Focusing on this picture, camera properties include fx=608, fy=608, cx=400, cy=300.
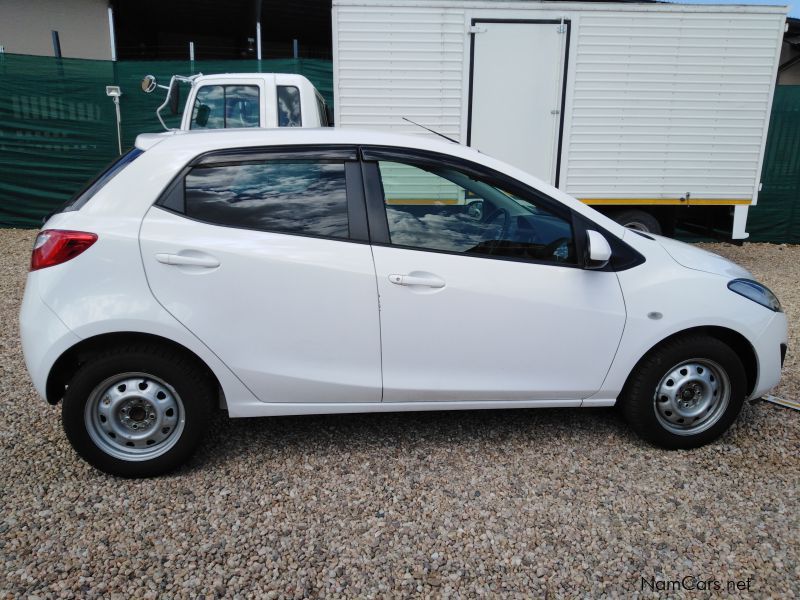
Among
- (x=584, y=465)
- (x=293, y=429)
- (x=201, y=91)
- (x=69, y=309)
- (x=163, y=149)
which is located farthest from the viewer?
(x=201, y=91)

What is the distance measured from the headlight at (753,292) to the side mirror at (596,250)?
0.78 meters

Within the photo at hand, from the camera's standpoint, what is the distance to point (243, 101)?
22.1 feet

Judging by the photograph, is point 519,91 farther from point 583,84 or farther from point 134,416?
point 134,416

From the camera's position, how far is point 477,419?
3648mm

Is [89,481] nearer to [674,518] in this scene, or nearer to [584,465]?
[584,465]

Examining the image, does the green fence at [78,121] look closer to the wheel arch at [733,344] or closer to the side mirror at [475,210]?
the side mirror at [475,210]

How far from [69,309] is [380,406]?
1.48 meters

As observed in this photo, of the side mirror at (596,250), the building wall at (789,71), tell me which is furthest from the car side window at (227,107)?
the building wall at (789,71)

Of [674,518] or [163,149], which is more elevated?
[163,149]

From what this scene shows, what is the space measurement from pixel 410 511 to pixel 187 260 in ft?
4.93

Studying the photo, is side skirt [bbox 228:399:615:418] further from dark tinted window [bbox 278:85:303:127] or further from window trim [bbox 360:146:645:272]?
dark tinted window [bbox 278:85:303:127]

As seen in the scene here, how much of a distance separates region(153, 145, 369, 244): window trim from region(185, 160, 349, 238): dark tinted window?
2 centimetres

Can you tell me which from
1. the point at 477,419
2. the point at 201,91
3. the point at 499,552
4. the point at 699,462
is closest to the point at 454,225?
the point at 477,419

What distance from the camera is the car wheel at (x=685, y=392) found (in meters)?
3.12
